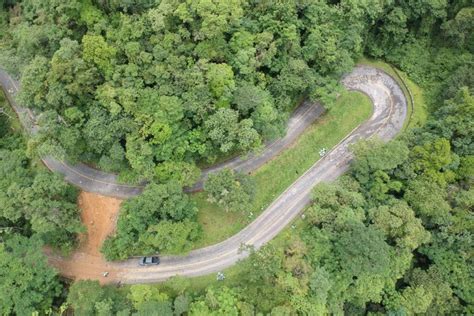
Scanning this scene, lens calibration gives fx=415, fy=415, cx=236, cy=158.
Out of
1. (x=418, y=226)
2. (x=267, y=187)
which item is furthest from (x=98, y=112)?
(x=418, y=226)

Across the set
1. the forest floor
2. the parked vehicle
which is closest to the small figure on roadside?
the parked vehicle

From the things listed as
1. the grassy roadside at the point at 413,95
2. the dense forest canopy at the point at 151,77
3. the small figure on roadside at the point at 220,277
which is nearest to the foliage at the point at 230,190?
the dense forest canopy at the point at 151,77

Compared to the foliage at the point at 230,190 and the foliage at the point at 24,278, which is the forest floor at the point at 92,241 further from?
the foliage at the point at 230,190

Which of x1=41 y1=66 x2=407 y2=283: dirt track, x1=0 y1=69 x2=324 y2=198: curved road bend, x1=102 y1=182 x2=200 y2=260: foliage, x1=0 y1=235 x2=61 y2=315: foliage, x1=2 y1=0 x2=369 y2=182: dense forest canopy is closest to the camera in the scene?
x1=0 y1=235 x2=61 y2=315: foliage

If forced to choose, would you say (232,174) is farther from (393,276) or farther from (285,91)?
(393,276)

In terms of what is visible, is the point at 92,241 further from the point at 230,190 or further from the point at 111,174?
the point at 230,190

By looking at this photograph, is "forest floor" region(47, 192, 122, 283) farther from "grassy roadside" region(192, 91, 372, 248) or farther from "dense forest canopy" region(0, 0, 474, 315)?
"grassy roadside" region(192, 91, 372, 248)

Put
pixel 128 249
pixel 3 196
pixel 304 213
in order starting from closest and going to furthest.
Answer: pixel 3 196 → pixel 128 249 → pixel 304 213
